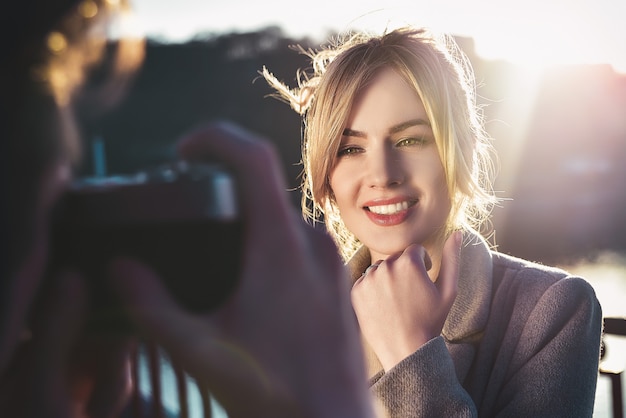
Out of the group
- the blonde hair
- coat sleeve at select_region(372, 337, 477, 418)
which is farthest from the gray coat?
the blonde hair

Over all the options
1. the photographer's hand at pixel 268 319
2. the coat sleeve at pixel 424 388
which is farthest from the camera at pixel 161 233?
the coat sleeve at pixel 424 388

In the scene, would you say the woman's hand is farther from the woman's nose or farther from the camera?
the camera

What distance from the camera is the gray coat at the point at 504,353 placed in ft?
2.14

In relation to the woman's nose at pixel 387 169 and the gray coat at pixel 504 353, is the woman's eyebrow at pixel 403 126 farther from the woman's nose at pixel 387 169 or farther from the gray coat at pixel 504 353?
the gray coat at pixel 504 353

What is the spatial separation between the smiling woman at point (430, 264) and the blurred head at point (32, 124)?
559 mm

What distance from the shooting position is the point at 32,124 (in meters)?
0.14

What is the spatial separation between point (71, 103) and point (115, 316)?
2.1 inches

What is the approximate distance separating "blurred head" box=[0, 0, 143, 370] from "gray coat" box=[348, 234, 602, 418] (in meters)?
0.56

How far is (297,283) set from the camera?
0.14 meters

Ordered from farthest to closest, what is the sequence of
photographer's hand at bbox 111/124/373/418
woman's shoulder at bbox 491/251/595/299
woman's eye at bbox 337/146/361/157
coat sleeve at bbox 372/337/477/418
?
1. woman's eye at bbox 337/146/361/157
2. woman's shoulder at bbox 491/251/595/299
3. coat sleeve at bbox 372/337/477/418
4. photographer's hand at bbox 111/124/373/418

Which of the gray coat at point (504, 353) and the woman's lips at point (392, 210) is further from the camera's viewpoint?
the woman's lips at point (392, 210)

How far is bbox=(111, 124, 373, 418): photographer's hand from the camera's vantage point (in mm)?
126

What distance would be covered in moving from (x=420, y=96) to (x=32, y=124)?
0.76 m

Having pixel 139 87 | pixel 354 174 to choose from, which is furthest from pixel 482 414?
pixel 139 87
